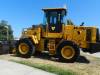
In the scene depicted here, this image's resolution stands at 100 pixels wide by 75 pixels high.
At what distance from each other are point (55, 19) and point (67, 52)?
106 inches

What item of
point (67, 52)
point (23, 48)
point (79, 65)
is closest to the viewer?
point (79, 65)

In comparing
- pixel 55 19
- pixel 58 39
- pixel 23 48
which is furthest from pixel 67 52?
pixel 23 48

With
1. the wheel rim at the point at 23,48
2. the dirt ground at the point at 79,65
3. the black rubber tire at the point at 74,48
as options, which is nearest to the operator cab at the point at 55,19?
the black rubber tire at the point at 74,48

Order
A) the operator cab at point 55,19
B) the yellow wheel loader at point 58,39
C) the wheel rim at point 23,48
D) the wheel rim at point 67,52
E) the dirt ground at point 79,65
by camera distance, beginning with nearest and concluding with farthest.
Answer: the dirt ground at point 79,65 < the wheel rim at point 67,52 < the yellow wheel loader at point 58,39 < the operator cab at point 55,19 < the wheel rim at point 23,48

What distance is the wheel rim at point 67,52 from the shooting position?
760 inches

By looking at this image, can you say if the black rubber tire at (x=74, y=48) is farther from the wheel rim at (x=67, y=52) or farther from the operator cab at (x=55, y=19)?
the operator cab at (x=55, y=19)

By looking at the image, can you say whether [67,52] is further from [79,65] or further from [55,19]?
[55,19]

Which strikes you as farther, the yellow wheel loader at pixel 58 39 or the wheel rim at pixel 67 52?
the yellow wheel loader at pixel 58 39

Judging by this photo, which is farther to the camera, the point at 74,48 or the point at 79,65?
the point at 74,48

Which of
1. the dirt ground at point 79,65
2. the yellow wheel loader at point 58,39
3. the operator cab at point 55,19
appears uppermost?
the operator cab at point 55,19

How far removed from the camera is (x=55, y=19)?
20.9 meters

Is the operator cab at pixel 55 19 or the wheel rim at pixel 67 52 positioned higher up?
the operator cab at pixel 55 19

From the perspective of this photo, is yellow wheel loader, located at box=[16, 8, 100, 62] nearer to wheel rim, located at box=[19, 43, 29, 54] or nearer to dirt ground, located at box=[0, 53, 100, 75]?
wheel rim, located at box=[19, 43, 29, 54]

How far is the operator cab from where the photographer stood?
20.7 m
